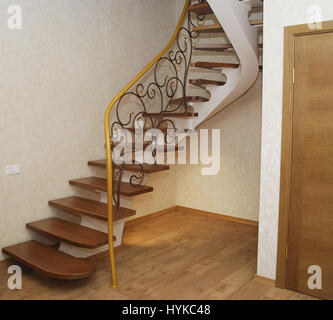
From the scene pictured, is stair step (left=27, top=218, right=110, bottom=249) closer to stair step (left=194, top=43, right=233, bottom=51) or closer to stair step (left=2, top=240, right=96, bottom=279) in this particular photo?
stair step (left=2, top=240, right=96, bottom=279)

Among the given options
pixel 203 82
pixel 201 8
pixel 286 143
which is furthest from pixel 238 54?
pixel 286 143

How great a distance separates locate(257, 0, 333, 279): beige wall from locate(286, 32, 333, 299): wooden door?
0.12 metres

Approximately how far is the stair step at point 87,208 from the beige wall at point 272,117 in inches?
49.0

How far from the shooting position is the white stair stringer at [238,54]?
3580mm

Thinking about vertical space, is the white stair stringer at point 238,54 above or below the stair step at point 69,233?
above

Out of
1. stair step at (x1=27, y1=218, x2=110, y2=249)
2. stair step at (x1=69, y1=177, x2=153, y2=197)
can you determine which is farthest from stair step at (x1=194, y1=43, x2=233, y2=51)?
stair step at (x1=27, y1=218, x2=110, y2=249)

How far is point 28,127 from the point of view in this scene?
3.54m

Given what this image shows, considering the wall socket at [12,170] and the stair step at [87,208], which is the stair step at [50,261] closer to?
the stair step at [87,208]

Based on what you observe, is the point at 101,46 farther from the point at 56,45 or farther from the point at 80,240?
the point at 80,240

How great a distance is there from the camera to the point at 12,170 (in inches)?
136

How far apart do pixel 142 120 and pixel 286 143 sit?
2.23 m

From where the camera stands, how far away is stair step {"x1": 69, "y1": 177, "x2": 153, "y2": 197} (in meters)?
3.48

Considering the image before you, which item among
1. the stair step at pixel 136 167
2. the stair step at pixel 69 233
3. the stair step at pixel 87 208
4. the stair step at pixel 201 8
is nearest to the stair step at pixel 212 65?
the stair step at pixel 201 8

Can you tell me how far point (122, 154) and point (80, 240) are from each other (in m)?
1.11
